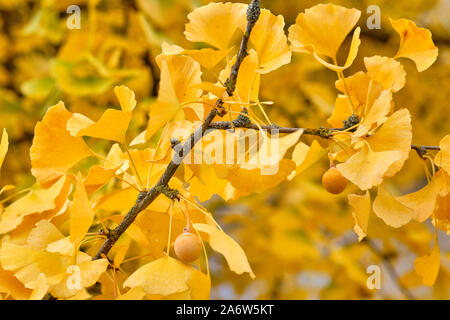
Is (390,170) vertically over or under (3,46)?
under

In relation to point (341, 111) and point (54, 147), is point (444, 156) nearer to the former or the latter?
point (341, 111)

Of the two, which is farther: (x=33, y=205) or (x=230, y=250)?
(x=33, y=205)

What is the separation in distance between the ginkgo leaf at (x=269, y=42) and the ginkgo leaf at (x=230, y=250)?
9 centimetres

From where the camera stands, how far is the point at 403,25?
292mm

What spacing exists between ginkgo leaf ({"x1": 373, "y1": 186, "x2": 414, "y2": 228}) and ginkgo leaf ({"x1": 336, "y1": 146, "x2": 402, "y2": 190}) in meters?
0.03

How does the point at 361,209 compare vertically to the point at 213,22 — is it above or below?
below

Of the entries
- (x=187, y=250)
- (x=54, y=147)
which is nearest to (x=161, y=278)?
(x=187, y=250)

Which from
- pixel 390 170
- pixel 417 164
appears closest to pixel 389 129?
pixel 390 170

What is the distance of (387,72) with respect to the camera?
29 cm

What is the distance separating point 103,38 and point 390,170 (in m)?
0.61

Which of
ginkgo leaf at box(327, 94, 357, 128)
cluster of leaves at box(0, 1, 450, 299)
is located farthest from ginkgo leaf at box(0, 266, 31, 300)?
ginkgo leaf at box(327, 94, 357, 128)

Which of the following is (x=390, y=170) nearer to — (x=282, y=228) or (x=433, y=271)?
(x=433, y=271)

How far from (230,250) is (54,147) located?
14 cm

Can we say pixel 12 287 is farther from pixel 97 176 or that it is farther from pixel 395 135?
pixel 395 135
